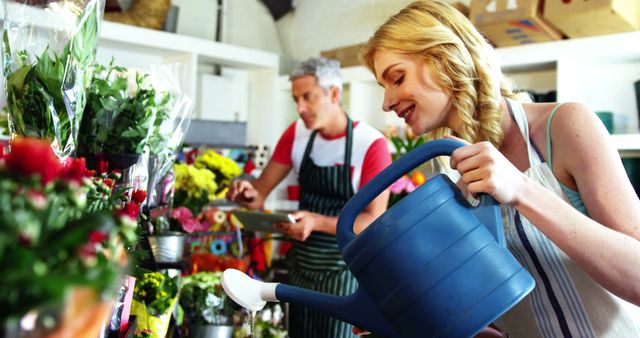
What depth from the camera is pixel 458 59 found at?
1106 mm

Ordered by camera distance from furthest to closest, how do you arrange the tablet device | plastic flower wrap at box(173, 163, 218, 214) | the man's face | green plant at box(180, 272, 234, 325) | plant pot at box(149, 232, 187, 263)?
the man's face → plastic flower wrap at box(173, 163, 218, 214) → the tablet device → green plant at box(180, 272, 234, 325) → plant pot at box(149, 232, 187, 263)

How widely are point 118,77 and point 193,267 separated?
128 centimetres

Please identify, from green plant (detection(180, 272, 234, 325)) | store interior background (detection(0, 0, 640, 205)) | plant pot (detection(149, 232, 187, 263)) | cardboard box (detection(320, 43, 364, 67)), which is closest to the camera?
plant pot (detection(149, 232, 187, 263))

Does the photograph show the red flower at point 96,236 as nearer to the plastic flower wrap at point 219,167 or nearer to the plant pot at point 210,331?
the plant pot at point 210,331

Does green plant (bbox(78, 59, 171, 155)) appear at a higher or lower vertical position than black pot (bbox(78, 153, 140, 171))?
higher

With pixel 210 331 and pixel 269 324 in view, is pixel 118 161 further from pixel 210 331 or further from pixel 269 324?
pixel 269 324

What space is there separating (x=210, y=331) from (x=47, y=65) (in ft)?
2.95

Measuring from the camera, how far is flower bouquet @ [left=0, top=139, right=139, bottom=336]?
0.96 feet

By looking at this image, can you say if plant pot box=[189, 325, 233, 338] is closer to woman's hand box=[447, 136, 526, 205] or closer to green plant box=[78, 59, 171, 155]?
green plant box=[78, 59, 171, 155]

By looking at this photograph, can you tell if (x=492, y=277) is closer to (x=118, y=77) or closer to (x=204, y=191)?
(x=118, y=77)

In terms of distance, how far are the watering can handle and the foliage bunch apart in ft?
1.59

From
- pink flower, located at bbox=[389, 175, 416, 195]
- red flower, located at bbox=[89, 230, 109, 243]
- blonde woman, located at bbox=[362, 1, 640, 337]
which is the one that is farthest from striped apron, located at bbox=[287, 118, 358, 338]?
red flower, located at bbox=[89, 230, 109, 243]

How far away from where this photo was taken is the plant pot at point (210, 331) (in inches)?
62.4

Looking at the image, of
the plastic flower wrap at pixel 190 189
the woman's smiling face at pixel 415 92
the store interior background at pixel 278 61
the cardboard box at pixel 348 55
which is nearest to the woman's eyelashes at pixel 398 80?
the woman's smiling face at pixel 415 92
